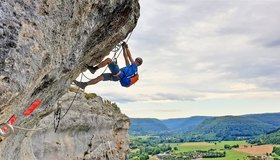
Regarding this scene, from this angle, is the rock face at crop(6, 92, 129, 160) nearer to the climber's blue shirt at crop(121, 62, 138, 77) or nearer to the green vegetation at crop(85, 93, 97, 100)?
the green vegetation at crop(85, 93, 97, 100)

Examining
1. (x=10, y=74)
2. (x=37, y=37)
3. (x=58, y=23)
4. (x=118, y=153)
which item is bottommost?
(x=118, y=153)

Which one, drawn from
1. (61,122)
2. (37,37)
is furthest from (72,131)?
(37,37)

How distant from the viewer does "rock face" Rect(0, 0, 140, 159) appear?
619cm

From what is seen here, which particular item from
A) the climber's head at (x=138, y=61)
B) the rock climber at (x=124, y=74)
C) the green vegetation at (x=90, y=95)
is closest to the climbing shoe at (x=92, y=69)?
the rock climber at (x=124, y=74)

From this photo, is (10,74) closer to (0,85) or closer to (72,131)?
(0,85)

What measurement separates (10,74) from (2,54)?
0.41 metres

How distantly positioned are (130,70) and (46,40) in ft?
23.6

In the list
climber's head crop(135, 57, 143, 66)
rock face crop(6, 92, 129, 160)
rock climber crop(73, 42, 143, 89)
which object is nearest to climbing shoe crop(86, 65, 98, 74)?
rock climber crop(73, 42, 143, 89)

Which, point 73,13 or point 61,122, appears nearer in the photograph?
point 73,13

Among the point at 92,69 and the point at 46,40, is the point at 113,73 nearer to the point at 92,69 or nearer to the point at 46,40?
the point at 92,69

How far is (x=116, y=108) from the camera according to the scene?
109 ft

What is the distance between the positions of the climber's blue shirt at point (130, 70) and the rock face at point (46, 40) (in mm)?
2269

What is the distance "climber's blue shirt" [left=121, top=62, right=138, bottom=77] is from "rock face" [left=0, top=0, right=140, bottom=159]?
227cm

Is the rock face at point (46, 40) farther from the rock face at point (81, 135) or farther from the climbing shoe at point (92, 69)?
the rock face at point (81, 135)
